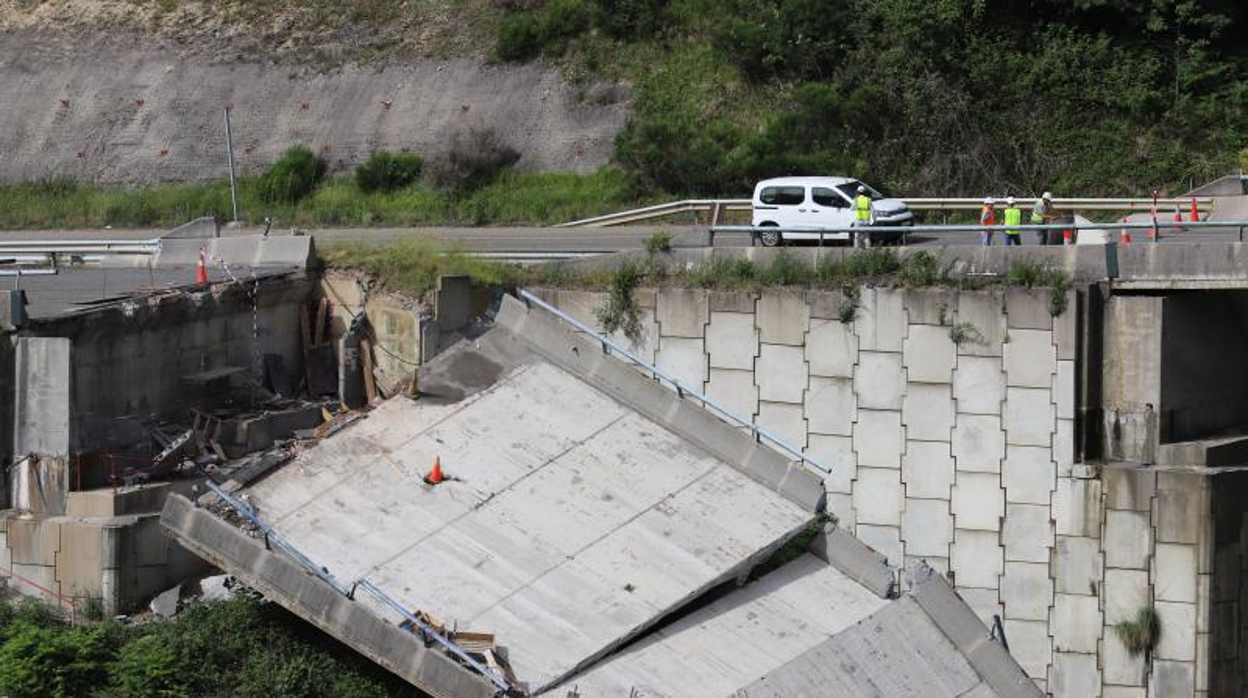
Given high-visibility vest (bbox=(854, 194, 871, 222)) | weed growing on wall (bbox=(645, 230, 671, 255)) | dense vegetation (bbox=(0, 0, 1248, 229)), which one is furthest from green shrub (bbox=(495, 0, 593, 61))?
weed growing on wall (bbox=(645, 230, 671, 255))

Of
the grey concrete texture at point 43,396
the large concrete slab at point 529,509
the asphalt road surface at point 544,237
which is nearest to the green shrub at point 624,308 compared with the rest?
the large concrete slab at point 529,509

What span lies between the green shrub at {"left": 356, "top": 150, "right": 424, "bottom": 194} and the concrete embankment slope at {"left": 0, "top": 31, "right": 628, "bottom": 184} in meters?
0.80

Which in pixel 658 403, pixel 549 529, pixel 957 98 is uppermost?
pixel 957 98

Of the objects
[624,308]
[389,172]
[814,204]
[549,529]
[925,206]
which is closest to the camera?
[549,529]

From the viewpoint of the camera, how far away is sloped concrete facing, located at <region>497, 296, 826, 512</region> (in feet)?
88.9

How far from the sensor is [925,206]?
3703 centimetres

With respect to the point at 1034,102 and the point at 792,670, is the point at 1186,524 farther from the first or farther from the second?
the point at 1034,102

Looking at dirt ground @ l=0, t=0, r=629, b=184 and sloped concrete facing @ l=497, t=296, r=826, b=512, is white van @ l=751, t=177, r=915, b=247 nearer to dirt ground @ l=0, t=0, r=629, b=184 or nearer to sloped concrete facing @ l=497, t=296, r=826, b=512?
sloped concrete facing @ l=497, t=296, r=826, b=512

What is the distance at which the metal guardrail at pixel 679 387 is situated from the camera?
90.1 ft

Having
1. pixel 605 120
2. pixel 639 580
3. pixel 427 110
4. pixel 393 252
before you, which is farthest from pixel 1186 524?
pixel 427 110

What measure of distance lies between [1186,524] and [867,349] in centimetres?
498

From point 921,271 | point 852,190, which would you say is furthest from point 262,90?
point 921,271

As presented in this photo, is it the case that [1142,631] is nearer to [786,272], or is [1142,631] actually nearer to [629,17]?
[786,272]

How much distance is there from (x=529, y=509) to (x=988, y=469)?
20.9 feet
